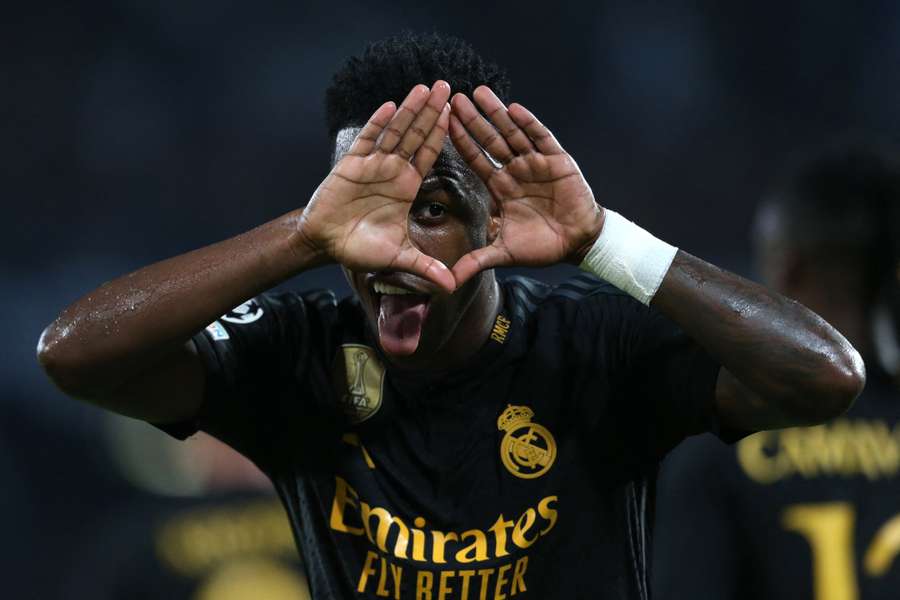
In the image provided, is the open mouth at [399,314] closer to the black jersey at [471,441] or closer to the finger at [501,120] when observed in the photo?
the black jersey at [471,441]

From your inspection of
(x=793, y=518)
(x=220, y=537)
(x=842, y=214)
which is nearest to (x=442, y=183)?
(x=793, y=518)

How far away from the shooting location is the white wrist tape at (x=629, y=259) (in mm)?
2182

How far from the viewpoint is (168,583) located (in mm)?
4367

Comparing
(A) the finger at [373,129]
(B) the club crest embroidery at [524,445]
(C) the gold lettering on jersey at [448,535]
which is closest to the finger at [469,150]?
(A) the finger at [373,129]

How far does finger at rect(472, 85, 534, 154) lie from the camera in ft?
6.94

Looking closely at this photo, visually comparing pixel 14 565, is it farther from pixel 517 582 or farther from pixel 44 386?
pixel 517 582

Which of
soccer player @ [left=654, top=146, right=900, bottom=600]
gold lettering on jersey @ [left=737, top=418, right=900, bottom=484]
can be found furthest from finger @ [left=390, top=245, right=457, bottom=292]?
gold lettering on jersey @ [left=737, top=418, right=900, bottom=484]

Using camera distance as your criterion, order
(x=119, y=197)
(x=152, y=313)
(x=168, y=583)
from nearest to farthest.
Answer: (x=152, y=313)
(x=168, y=583)
(x=119, y=197)

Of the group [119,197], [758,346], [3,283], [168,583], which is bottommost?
[168,583]

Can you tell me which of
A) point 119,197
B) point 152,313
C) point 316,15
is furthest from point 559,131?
point 152,313

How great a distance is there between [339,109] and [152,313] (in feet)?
1.90

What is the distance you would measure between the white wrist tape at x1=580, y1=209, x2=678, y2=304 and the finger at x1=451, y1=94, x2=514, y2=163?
0.24m

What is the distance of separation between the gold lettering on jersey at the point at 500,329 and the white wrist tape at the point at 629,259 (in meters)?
0.27

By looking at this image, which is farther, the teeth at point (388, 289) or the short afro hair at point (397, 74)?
the short afro hair at point (397, 74)
